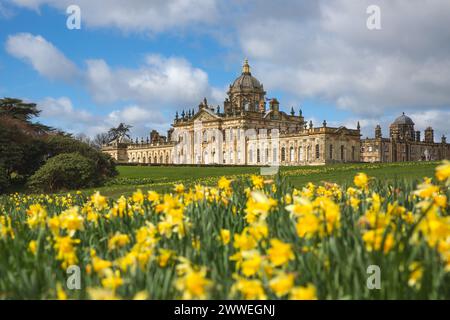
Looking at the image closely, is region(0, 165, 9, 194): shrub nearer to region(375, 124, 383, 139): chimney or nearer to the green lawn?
the green lawn

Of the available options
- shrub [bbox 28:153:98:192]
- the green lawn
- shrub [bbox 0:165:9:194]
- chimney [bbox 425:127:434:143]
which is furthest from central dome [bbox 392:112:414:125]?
shrub [bbox 0:165:9:194]

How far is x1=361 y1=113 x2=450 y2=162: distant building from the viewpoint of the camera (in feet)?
250

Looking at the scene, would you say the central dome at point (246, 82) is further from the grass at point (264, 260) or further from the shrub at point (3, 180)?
the grass at point (264, 260)

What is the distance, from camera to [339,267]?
9.24 feet

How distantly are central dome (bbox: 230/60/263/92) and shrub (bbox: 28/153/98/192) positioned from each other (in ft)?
185

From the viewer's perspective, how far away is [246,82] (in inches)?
3285

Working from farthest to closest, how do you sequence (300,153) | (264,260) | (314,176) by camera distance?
(300,153) < (314,176) < (264,260)

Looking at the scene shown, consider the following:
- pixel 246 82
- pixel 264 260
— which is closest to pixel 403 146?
pixel 246 82

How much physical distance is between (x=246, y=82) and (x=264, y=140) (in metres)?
14.8

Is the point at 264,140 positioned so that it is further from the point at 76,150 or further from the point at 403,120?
the point at 76,150

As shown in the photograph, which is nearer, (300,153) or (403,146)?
(300,153)
